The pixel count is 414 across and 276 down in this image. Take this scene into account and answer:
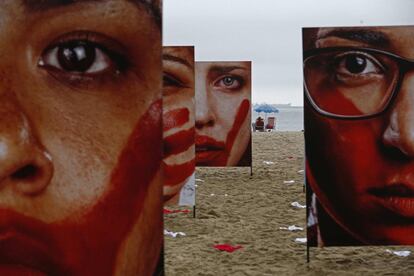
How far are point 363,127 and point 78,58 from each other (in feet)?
7.27

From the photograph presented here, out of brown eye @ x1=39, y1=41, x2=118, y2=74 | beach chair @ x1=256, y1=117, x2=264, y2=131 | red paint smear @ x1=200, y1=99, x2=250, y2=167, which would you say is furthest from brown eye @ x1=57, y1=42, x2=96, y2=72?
beach chair @ x1=256, y1=117, x2=264, y2=131

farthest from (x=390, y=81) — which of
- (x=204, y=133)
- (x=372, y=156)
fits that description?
(x=204, y=133)

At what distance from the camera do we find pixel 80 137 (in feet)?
5.58

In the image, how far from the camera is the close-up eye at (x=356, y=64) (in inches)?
133

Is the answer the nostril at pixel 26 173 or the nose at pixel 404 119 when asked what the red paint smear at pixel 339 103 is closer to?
the nose at pixel 404 119

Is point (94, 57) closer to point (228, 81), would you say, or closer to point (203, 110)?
point (203, 110)

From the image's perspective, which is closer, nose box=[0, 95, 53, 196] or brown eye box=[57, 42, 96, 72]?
nose box=[0, 95, 53, 196]

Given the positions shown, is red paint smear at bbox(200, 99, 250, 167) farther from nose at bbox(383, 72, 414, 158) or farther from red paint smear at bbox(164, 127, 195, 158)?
nose at bbox(383, 72, 414, 158)

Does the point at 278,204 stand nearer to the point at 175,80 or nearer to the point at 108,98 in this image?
the point at 175,80

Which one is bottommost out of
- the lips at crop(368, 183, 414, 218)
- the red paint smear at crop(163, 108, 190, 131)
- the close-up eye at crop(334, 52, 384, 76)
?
the lips at crop(368, 183, 414, 218)

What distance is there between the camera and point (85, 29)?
1712 millimetres

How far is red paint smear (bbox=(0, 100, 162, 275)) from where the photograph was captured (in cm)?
168

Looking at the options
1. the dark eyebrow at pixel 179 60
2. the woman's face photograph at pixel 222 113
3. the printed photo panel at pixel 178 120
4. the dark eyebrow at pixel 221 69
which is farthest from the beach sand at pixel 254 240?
the dark eyebrow at pixel 221 69

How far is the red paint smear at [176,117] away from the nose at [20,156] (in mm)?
3643
